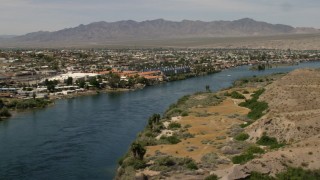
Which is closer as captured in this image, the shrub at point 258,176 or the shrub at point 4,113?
the shrub at point 258,176

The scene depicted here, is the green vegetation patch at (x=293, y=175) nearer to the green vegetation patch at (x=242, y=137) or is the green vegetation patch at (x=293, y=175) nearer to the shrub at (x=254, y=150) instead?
the shrub at (x=254, y=150)

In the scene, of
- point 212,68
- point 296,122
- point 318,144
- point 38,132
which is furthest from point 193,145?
point 212,68

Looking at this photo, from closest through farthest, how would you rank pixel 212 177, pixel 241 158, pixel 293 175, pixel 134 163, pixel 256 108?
pixel 293 175, pixel 212 177, pixel 241 158, pixel 134 163, pixel 256 108

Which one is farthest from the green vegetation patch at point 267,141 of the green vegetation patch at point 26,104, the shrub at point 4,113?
the green vegetation patch at point 26,104

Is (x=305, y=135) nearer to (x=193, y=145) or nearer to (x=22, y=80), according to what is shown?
(x=193, y=145)

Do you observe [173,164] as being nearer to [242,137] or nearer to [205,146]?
[205,146]

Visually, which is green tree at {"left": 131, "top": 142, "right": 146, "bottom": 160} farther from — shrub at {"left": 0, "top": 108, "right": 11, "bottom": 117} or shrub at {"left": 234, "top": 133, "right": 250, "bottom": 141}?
shrub at {"left": 0, "top": 108, "right": 11, "bottom": 117}

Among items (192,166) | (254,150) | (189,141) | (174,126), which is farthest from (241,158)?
(174,126)
